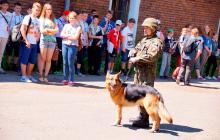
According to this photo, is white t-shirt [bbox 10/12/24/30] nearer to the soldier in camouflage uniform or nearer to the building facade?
the building facade

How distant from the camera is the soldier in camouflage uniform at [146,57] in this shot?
801cm

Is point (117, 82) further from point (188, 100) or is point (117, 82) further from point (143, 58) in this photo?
point (188, 100)

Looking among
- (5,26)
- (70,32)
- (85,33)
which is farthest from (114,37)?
(5,26)

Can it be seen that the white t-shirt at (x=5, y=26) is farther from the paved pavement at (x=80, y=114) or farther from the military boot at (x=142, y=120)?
the military boot at (x=142, y=120)

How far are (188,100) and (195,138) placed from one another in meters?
4.17

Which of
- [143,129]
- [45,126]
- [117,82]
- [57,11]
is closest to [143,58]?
[117,82]

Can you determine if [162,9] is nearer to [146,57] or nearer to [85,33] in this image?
[85,33]

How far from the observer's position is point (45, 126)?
7582 mm

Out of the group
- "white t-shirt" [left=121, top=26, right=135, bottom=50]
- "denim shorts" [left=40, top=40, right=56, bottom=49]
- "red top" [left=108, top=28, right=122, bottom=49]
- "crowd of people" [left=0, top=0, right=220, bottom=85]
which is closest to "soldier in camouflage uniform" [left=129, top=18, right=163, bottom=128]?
"crowd of people" [left=0, top=0, right=220, bottom=85]

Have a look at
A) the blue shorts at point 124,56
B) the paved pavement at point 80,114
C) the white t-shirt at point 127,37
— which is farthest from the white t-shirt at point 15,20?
the blue shorts at point 124,56

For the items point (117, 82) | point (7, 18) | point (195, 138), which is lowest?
point (195, 138)

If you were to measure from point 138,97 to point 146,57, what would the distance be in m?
0.65

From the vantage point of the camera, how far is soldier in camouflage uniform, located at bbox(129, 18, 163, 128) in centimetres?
801

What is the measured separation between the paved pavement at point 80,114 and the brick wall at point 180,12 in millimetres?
6271
